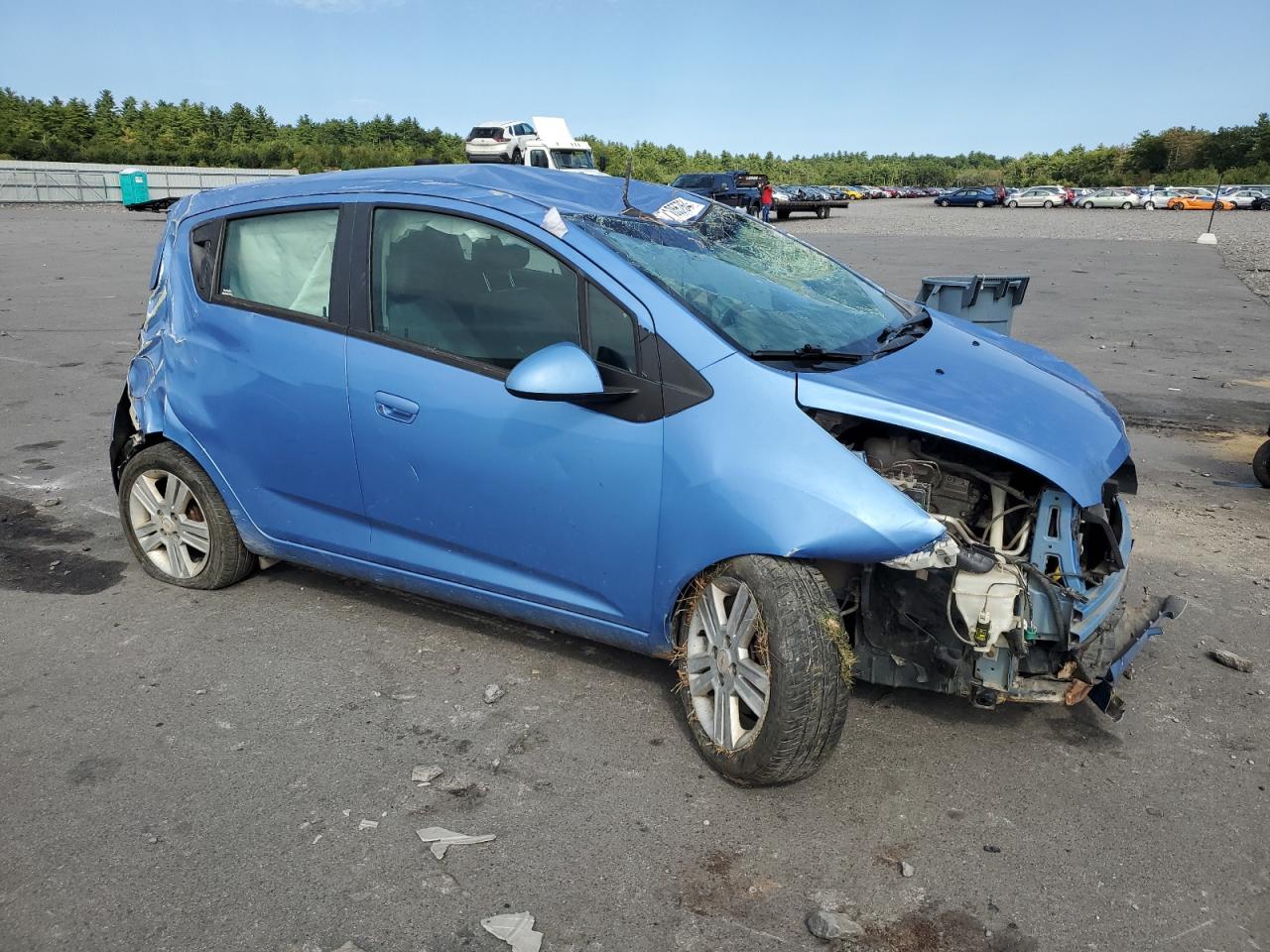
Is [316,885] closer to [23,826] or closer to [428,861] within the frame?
[428,861]

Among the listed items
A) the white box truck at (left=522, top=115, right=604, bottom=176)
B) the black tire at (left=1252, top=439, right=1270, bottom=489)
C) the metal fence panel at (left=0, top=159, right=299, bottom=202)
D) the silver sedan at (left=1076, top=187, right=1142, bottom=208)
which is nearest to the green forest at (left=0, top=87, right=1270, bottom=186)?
the white box truck at (left=522, top=115, right=604, bottom=176)

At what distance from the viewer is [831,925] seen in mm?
2553

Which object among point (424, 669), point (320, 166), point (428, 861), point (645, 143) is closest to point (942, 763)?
point (428, 861)

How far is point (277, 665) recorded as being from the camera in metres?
3.93

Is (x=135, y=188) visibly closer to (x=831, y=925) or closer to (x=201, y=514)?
(x=201, y=514)

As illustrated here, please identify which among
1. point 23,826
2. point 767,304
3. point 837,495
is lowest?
point 23,826

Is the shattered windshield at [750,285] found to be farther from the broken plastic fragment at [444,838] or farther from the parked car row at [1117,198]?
the parked car row at [1117,198]

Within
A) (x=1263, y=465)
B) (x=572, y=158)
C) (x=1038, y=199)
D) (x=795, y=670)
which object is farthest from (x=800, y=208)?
(x=795, y=670)

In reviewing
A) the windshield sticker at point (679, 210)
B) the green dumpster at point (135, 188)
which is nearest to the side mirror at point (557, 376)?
the windshield sticker at point (679, 210)

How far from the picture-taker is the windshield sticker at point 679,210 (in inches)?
158

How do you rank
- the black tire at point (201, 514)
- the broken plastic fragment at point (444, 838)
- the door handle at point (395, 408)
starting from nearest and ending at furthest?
the broken plastic fragment at point (444, 838), the door handle at point (395, 408), the black tire at point (201, 514)

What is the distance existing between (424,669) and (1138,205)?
6811 cm

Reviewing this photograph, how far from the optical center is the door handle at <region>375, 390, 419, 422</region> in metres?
3.63

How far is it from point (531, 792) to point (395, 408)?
1427 millimetres
